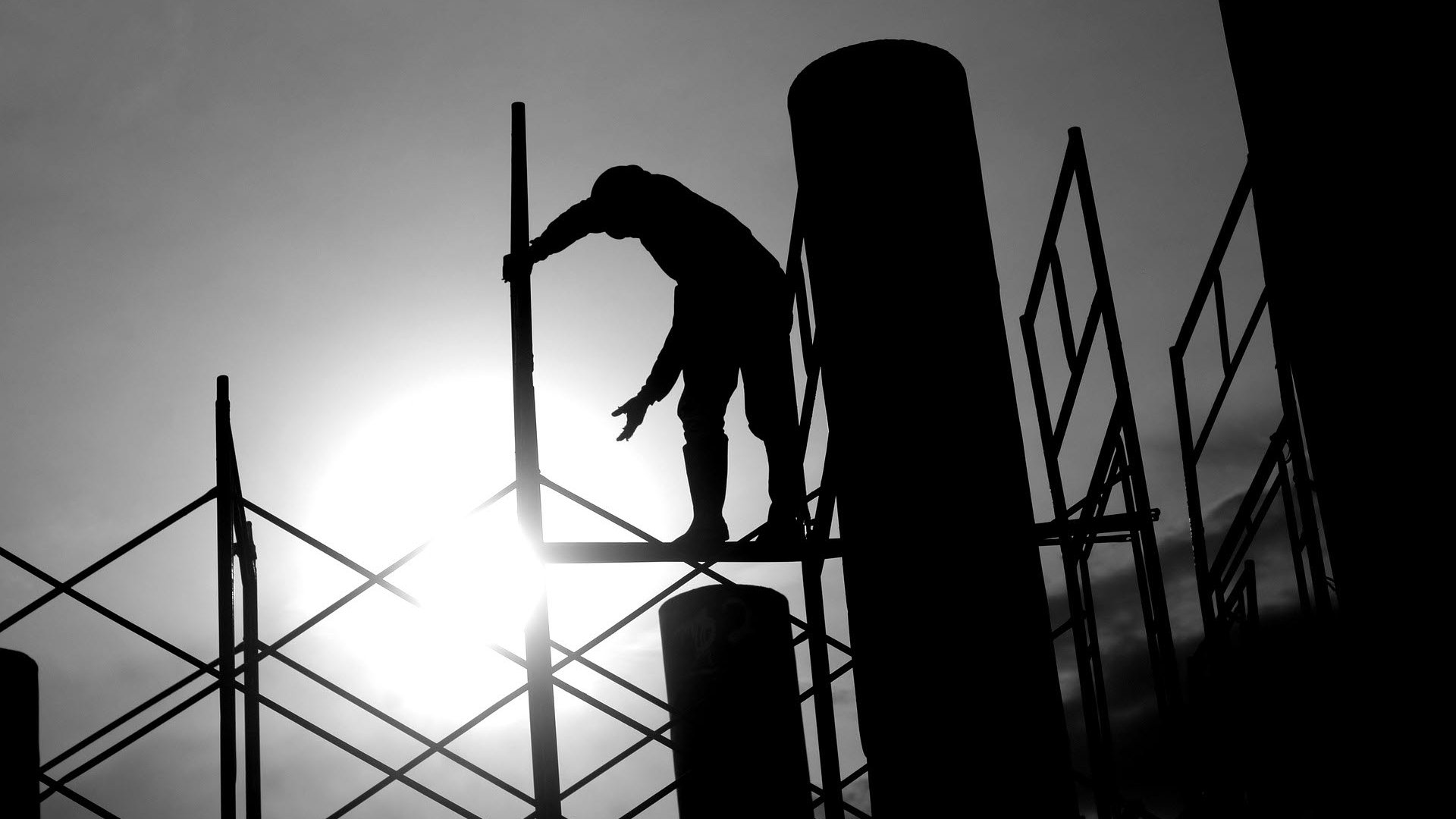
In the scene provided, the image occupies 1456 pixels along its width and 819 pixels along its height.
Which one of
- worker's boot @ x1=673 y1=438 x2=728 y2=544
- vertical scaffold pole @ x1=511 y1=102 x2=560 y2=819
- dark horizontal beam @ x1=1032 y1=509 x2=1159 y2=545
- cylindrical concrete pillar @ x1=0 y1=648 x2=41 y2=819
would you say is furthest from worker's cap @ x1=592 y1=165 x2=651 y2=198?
cylindrical concrete pillar @ x1=0 y1=648 x2=41 y2=819

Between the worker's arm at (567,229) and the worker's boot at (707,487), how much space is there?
3.65 ft

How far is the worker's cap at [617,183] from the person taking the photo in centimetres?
559

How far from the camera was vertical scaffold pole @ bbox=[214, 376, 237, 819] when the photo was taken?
20.3 feet

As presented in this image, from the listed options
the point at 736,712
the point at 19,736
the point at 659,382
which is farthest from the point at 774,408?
the point at 19,736

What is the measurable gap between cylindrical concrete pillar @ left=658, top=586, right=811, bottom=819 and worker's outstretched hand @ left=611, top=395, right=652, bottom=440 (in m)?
1.08

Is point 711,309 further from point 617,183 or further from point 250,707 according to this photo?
point 250,707

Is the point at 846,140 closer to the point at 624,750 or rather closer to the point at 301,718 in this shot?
the point at 624,750

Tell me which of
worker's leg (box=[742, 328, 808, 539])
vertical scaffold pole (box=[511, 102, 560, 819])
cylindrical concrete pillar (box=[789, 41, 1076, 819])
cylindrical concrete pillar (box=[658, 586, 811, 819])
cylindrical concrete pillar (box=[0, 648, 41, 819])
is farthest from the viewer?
worker's leg (box=[742, 328, 808, 539])

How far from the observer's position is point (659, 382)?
6031mm

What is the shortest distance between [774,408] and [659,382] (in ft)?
2.29

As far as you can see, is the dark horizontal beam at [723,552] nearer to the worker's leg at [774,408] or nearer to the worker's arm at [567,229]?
the worker's leg at [774,408]

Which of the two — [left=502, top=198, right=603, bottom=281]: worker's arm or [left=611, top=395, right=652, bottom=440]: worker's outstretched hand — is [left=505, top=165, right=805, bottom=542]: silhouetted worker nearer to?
[left=502, top=198, right=603, bottom=281]: worker's arm

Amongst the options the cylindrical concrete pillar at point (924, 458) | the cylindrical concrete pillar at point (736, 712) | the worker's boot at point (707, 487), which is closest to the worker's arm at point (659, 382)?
the worker's boot at point (707, 487)

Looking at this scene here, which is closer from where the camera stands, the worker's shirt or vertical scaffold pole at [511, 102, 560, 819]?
vertical scaffold pole at [511, 102, 560, 819]
